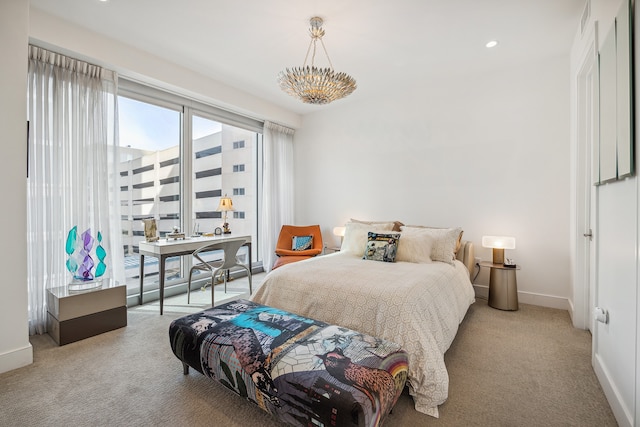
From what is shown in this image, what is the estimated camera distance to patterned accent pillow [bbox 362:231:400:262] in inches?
120

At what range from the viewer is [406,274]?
94.4 inches

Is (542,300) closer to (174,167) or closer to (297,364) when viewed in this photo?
(297,364)

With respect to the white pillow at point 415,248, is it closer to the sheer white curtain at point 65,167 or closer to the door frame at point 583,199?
the door frame at point 583,199

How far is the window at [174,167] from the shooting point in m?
3.45

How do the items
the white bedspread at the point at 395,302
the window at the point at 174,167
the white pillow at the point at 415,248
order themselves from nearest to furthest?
the white bedspread at the point at 395,302, the white pillow at the point at 415,248, the window at the point at 174,167

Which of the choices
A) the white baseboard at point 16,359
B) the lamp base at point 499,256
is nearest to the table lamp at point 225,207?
the white baseboard at point 16,359

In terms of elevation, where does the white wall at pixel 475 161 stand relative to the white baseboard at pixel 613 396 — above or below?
above

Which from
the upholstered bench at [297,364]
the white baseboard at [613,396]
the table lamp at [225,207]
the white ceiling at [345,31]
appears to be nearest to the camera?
the upholstered bench at [297,364]

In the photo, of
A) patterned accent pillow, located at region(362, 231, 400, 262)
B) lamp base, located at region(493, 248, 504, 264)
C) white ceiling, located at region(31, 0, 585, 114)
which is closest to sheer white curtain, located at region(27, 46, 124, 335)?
white ceiling, located at region(31, 0, 585, 114)

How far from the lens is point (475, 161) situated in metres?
3.70

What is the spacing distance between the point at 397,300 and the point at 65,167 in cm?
326

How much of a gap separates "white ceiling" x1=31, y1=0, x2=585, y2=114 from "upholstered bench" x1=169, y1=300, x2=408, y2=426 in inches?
99.3

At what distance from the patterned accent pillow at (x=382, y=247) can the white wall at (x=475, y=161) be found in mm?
1141

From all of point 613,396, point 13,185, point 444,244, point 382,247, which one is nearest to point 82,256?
point 13,185
